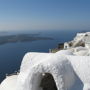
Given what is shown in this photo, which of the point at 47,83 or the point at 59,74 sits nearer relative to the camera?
the point at 59,74

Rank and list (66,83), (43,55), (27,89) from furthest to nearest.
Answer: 1. (43,55)
2. (27,89)
3. (66,83)

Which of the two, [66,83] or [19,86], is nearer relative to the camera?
[66,83]

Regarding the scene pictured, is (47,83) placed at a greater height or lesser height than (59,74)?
lesser

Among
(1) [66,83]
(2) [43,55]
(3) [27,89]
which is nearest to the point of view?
(1) [66,83]

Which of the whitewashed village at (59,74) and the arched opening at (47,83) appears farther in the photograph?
the arched opening at (47,83)

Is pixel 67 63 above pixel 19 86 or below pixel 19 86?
above

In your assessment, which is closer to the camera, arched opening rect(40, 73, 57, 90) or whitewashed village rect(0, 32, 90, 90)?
whitewashed village rect(0, 32, 90, 90)

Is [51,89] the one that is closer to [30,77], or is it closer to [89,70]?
[30,77]

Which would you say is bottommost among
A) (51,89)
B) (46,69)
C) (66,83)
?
(51,89)

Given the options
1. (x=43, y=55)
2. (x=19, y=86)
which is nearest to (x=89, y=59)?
(x=43, y=55)
